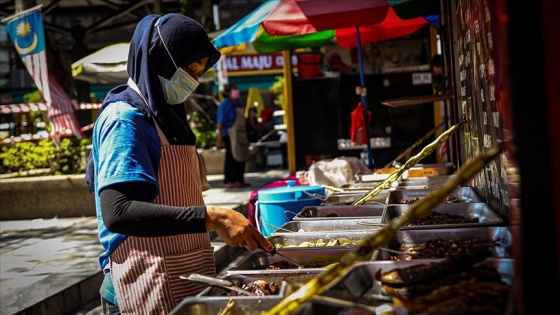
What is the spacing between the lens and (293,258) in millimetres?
3320

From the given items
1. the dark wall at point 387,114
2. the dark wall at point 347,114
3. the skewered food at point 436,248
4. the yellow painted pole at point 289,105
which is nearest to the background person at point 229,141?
the yellow painted pole at point 289,105

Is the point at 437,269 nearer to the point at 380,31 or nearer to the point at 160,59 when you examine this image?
the point at 160,59

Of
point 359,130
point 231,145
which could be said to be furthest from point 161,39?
point 231,145

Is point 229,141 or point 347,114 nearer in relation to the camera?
point 347,114

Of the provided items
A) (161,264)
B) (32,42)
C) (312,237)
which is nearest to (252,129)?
(32,42)

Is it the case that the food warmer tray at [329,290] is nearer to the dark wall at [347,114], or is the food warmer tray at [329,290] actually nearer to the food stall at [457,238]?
the food stall at [457,238]

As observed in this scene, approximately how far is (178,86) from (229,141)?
12.5 m

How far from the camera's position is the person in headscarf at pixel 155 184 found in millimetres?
2557

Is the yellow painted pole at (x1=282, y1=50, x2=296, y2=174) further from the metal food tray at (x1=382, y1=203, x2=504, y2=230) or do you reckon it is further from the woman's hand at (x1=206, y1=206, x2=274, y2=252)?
the woman's hand at (x1=206, y1=206, x2=274, y2=252)

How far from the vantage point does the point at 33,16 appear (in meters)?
11.1

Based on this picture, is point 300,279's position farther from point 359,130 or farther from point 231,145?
point 231,145

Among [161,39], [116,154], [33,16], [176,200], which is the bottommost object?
[176,200]

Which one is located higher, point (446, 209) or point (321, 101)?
point (321, 101)

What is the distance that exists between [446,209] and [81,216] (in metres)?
9.15
